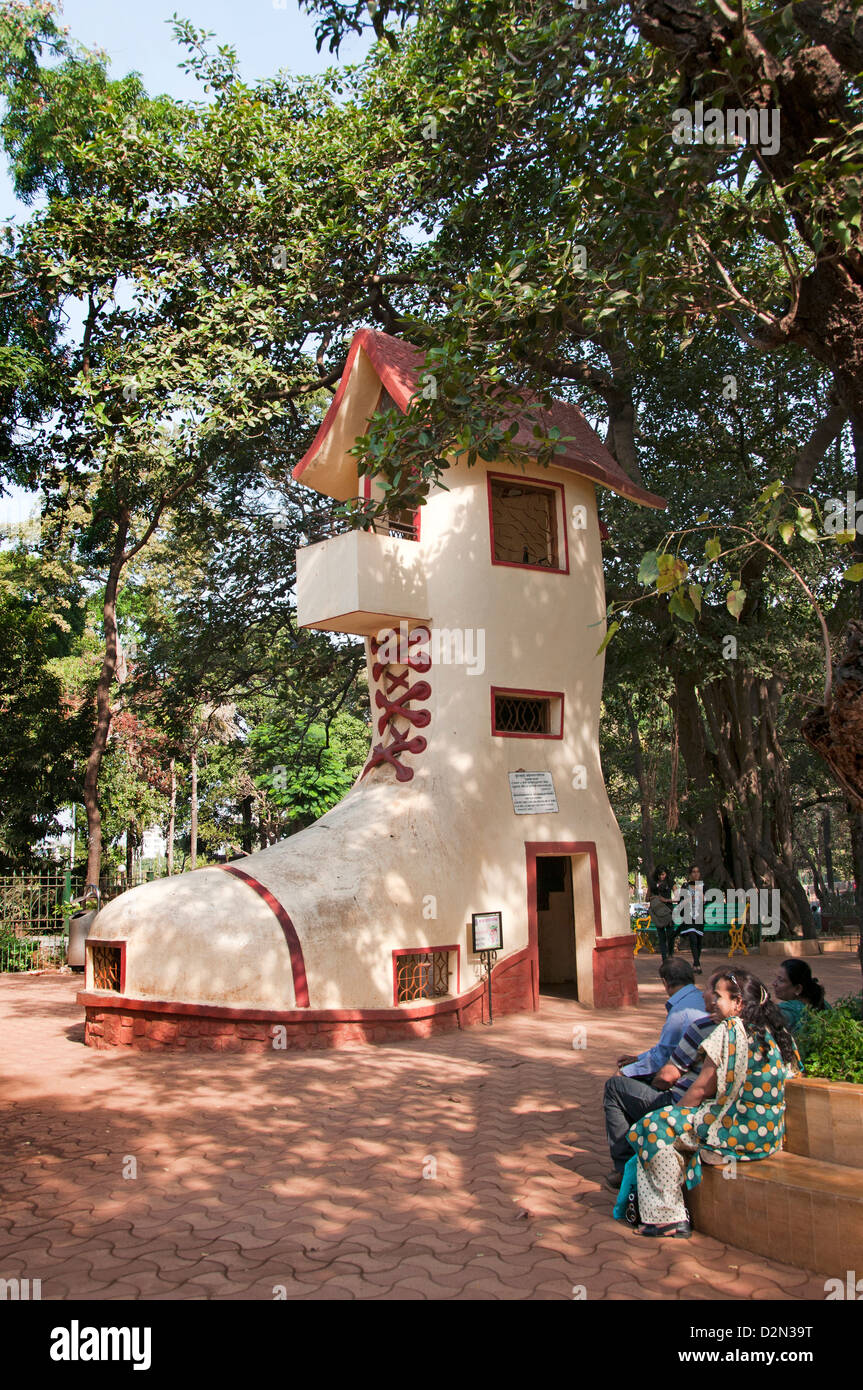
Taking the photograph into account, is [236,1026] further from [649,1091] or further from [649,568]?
[649,568]

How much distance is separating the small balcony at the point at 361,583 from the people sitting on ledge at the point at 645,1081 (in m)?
7.23

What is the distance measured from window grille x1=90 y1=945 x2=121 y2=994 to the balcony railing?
5.49 meters

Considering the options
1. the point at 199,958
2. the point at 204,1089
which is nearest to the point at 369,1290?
the point at 204,1089

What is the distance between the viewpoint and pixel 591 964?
1384 cm

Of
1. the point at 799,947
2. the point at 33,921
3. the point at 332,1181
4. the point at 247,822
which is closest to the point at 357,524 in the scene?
the point at 332,1181

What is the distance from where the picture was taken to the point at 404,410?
13023 mm

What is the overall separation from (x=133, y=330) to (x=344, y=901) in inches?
483

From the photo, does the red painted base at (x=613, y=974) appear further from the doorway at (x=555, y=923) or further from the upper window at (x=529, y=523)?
the upper window at (x=529, y=523)

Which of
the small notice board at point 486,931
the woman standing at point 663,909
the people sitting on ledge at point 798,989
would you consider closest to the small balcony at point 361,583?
the small notice board at point 486,931

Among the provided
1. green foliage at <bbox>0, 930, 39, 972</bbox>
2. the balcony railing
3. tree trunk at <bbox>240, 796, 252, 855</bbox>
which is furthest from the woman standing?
tree trunk at <bbox>240, 796, 252, 855</bbox>

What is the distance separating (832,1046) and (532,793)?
7.78 metres

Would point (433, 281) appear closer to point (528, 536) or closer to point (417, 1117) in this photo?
point (528, 536)

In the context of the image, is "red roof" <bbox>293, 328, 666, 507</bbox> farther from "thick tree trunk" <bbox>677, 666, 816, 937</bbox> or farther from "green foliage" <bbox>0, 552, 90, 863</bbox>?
"green foliage" <bbox>0, 552, 90, 863</bbox>

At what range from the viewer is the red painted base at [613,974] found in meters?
13.8
